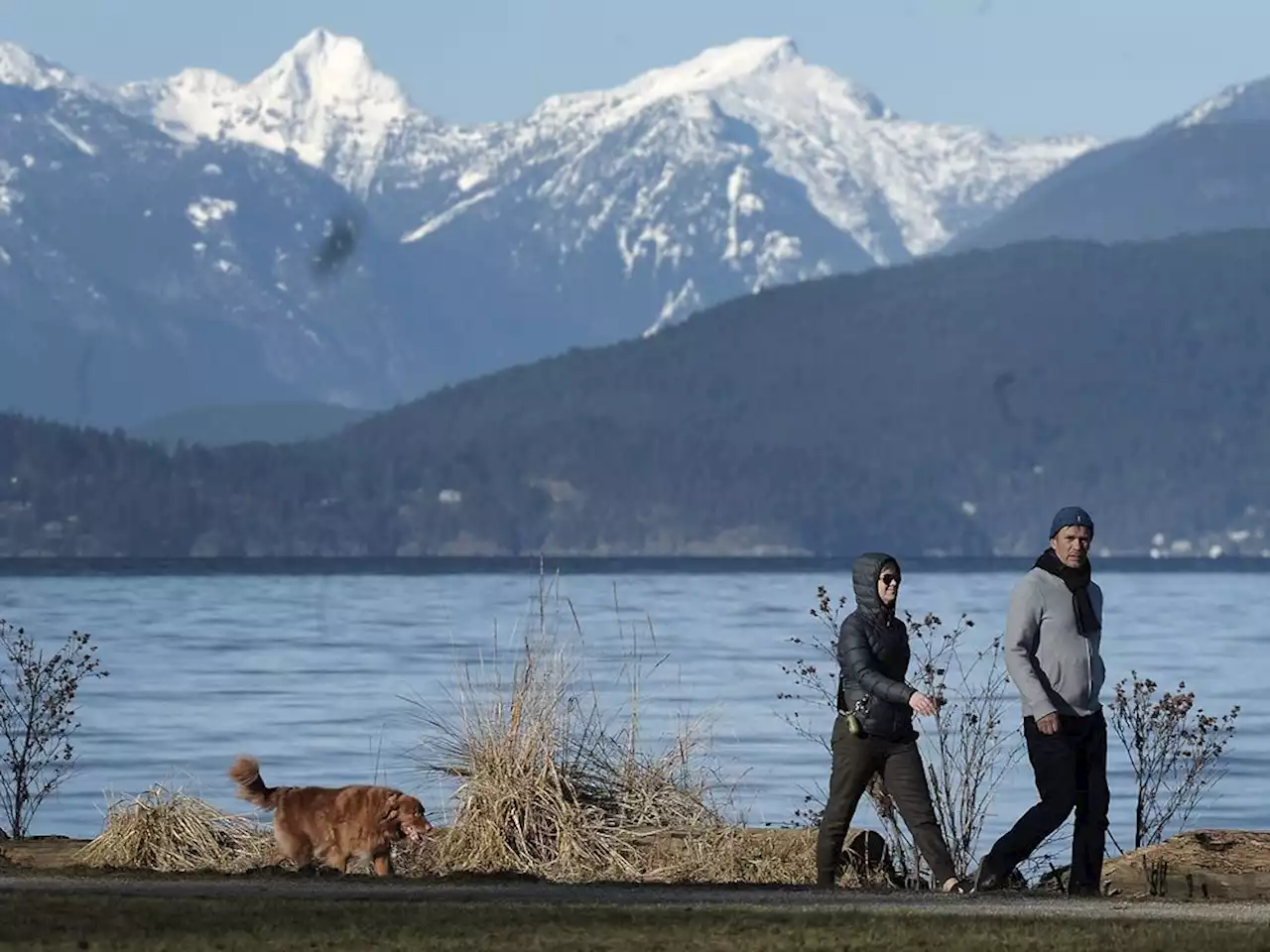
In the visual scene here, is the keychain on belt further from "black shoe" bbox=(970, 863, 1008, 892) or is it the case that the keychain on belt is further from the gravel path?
"black shoe" bbox=(970, 863, 1008, 892)

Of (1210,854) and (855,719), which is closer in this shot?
(855,719)

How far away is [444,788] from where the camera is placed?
1451 centimetres

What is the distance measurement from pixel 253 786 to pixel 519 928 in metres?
2.64

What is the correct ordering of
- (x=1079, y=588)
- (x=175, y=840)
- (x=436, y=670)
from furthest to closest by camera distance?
(x=436, y=670)
(x=175, y=840)
(x=1079, y=588)

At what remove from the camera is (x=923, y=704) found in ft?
39.1

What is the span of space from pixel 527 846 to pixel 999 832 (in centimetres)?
1508

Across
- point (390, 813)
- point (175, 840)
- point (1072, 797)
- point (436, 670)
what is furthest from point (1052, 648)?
point (436, 670)

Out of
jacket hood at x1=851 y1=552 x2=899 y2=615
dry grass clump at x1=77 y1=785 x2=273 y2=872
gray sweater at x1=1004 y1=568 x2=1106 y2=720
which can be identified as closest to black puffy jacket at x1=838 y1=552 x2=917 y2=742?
jacket hood at x1=851 y1=552 x2=899 y2=615

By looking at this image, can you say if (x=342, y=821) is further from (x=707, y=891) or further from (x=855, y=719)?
(x=855, y=719)

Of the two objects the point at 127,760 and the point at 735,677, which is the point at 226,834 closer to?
the point at 127,760

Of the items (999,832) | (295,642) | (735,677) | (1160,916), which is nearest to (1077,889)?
(1160,916)

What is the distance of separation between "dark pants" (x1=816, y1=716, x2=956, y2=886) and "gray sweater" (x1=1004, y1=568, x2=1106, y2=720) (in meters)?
0.57

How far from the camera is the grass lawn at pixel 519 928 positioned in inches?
388

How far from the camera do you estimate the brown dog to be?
12.6m
